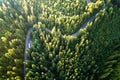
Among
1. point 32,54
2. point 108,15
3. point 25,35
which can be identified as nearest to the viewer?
point 32,54

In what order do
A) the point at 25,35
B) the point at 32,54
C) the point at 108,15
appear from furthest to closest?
the point at 108,15 → the point at 25,35 → the point at 32,54

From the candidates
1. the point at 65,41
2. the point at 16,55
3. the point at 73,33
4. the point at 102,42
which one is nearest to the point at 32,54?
the point at 16,55

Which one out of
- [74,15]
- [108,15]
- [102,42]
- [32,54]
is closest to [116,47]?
[102,42]

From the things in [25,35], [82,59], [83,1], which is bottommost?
[82,59]

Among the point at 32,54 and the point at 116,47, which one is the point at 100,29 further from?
the point at 32,54

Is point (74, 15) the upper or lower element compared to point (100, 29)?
upper

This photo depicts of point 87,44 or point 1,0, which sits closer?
point 87,44
